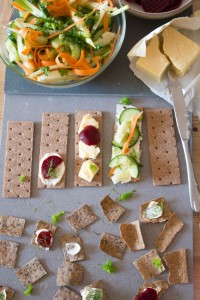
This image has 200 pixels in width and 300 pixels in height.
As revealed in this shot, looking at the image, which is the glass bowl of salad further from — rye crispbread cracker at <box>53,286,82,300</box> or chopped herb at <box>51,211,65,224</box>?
rye crispbread cracker at <box>53,286,82,300</box>

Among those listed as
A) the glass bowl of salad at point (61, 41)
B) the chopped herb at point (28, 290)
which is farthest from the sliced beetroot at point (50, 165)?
the chopped herb at point (28, 290)

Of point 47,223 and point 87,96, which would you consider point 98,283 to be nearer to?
point 47,223

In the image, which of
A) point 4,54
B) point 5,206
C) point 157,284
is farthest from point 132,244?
point 4,54

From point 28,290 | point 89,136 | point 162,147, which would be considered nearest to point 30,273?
point 28,290

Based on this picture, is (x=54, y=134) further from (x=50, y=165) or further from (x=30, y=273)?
(x=30, y=273)

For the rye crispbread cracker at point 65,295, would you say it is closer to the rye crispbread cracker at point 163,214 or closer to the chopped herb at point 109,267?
the chopped herb at point 109,267

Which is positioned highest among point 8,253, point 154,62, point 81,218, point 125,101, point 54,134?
point 154,62
